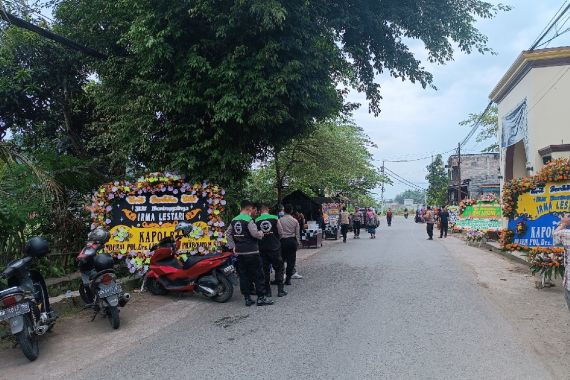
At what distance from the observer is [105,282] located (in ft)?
22.3

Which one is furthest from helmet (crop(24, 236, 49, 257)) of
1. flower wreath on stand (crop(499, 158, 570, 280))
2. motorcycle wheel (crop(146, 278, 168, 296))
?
flower wreath on stand (crop(499, 158, 570, 280))

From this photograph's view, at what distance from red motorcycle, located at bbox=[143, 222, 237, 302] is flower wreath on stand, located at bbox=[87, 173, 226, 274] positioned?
1.68ft

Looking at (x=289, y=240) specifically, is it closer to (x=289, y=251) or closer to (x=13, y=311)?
(x=289, y=251)

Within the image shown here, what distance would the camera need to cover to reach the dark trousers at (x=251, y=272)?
325 inches

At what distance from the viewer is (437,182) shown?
224ft

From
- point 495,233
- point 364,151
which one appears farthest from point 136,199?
point 364,151

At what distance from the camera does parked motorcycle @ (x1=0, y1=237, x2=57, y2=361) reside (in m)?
5.47

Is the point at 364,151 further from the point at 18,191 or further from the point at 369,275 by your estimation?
the point at 18,191

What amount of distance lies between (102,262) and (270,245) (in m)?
3.12

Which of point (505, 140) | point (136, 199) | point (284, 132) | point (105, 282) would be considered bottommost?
point (105, 282)

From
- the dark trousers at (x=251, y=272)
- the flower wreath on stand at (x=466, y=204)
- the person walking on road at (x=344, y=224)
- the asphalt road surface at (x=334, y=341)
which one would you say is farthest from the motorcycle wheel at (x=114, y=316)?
the flower wreath on stand at (x=466, y=204)

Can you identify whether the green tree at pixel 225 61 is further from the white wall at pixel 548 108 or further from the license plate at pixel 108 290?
the white wall at pixel 548 108

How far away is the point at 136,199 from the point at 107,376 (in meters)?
5.22

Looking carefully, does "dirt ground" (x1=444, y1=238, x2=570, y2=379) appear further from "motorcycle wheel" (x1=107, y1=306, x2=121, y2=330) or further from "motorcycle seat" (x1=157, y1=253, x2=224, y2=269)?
"motorcycle wheel" (x1=107, y1=306, x2=121, y2=330)
